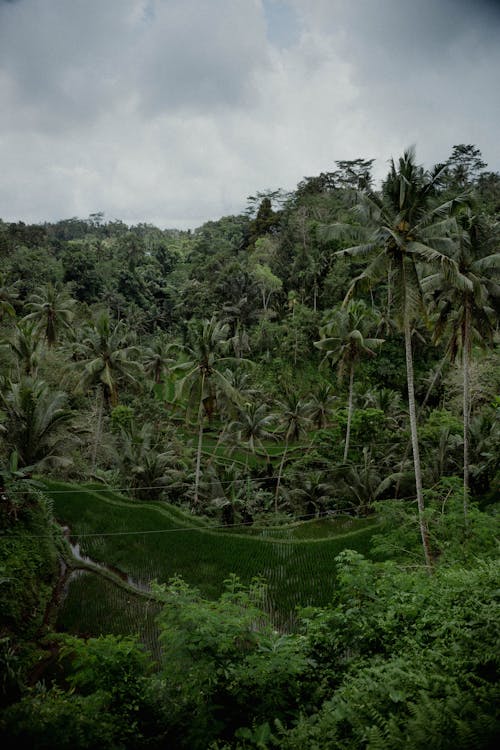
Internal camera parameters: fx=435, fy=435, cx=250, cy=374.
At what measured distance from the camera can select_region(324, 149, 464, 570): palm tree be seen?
10773 millimetres

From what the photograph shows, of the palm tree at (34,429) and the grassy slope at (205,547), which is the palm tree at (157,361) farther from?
the grassy slope at (205,547)

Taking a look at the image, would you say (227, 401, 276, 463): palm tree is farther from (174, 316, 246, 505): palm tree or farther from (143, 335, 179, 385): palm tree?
(143, 335, 179, 385): palm tree

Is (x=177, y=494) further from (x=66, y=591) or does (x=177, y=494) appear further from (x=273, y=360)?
(x=273, y=360)

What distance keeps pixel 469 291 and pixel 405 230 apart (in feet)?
11.9

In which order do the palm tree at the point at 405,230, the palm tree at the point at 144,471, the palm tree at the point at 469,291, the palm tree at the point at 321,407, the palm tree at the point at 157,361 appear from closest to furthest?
the palm tree at the point at 405,230 < the palm tree at the point at 469,291 < the palm tree at the point at 144,471 < the palm tree at the point at 321,407 < the palm tree at the point at 157,361

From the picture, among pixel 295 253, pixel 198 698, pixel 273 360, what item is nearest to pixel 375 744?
pixel 198 698

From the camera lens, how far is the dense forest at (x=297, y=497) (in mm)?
4348

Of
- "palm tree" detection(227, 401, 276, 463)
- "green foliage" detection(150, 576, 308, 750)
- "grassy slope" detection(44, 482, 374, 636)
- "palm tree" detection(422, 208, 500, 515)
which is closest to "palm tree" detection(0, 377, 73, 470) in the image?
"grassy slope" detection(44, 482, 374, 636)

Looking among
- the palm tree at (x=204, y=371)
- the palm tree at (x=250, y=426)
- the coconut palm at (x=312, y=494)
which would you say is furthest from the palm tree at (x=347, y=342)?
the palm tree at (x=204, y=371)

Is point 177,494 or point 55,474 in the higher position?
point 55,474

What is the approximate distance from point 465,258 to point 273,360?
2156cm

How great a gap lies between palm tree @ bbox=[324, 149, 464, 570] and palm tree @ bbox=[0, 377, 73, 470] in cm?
1028

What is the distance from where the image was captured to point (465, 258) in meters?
13.7

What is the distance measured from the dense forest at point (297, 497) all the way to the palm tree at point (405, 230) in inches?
2.6
